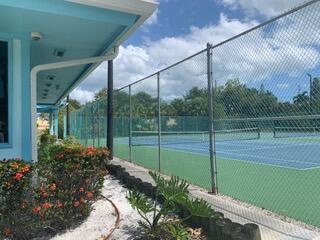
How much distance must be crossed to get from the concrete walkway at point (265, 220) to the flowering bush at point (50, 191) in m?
2.03

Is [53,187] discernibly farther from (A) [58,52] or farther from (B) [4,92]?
(A) [58,52]

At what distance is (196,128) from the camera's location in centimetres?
1196

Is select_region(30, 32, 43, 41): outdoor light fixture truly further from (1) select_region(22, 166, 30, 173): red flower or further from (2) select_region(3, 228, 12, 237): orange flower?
(2) select_region(3, 228, 12, 237): orange flower

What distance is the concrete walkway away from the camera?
475cm

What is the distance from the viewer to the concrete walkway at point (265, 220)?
4.75 m

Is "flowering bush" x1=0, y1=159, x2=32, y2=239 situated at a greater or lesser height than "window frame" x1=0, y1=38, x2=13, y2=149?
lesser

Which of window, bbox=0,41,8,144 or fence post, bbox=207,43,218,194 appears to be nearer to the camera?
window, bbox=0,41,8,144

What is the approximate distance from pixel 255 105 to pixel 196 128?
5844mm

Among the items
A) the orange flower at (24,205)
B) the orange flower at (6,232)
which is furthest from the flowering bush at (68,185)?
the orange flower at (6,232)

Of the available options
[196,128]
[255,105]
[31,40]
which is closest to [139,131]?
[196,128]

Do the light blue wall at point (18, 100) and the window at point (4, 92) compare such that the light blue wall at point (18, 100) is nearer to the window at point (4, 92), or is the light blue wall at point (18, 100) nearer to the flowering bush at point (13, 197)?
the window at point (4, 92)

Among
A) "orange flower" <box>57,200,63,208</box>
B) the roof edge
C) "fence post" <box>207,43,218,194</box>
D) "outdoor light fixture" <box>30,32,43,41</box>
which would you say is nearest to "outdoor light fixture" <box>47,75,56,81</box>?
"outdoor light fixture" <box>30,32,43,41</box>

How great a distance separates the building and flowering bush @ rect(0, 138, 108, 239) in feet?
3.83

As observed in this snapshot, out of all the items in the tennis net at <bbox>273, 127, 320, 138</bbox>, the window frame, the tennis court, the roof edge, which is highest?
the roof edge
